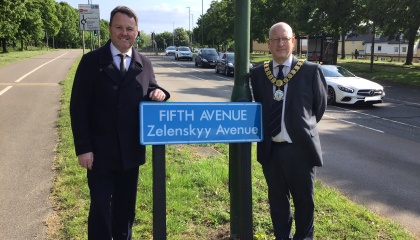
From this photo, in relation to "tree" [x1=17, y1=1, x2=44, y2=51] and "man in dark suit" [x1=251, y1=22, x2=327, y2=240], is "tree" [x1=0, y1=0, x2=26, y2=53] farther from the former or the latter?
"man in dark suit" [x1=251, y1=22, x2=327, y2=240]

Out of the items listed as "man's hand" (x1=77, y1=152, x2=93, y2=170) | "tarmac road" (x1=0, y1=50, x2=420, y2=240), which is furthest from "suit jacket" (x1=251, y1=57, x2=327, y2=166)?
"tarmac road" (x1=0, y1=50, x2=420, y2=240)

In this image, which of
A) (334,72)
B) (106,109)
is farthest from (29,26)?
(106,109)

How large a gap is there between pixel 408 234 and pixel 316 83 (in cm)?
195

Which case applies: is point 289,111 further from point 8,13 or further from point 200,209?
point 8,13

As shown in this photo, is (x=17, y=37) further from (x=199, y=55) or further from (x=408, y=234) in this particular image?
(x=408, y=234)

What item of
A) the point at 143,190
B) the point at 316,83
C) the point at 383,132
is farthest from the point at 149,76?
the point at 383,132

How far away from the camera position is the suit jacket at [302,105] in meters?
2.86

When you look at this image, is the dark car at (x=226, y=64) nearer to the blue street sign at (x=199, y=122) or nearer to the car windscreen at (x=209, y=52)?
the car windscreen at (x=209, y=52)

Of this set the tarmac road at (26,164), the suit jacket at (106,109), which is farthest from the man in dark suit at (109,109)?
the tarmac road at (26,164)

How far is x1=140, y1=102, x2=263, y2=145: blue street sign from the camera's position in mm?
2631

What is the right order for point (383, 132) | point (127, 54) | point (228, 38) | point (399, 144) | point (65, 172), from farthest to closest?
1. point (228, 38)
2. point (383, 132)
3. point (399, 144)
4. point (65, 172)
5. point (127, 54)

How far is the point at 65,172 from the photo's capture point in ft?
17.4

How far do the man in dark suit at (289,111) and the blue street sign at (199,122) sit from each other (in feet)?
0.43

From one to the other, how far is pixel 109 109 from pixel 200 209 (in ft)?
6.06
